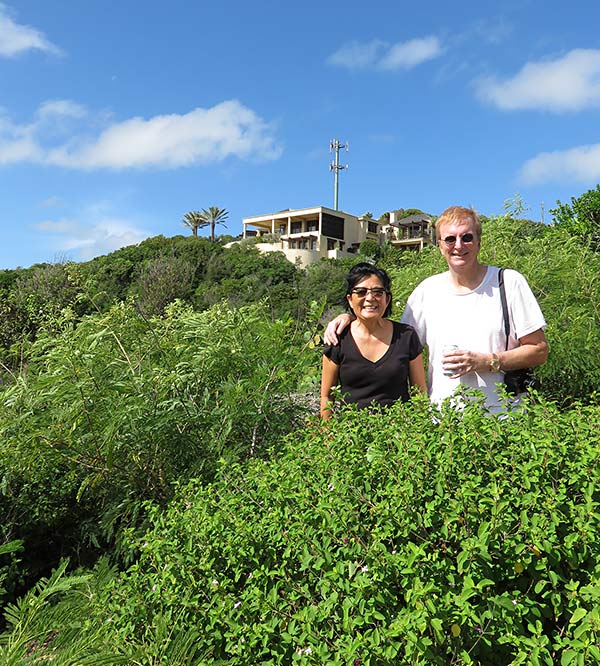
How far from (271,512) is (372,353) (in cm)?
106

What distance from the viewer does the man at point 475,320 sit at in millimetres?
2637

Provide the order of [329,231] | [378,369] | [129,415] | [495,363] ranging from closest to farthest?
[495,363]
[378,369]
[129,415]
[329,231]

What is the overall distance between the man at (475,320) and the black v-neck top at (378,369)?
0.13 metres

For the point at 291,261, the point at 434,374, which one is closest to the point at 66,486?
the point at 434,374

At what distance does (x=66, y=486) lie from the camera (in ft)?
12.0

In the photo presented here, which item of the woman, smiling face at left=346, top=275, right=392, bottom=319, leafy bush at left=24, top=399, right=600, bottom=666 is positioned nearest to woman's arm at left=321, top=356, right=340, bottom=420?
the woman

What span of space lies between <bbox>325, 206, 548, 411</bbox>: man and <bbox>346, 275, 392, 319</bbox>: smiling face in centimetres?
26

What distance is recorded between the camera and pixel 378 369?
9.24 feet

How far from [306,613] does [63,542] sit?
2548 millimetres

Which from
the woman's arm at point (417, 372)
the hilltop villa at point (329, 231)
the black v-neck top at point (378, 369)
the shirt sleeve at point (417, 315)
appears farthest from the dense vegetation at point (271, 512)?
the hilltop villa at point (329, 231)

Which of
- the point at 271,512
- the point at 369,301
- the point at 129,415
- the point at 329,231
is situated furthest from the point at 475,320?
the point at 329,231

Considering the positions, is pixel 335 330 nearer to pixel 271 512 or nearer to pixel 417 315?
pixel 417 315

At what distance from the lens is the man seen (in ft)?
8.65

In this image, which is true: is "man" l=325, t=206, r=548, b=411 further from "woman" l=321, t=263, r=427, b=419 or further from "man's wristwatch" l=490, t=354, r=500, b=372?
"woman" l=321, t=263, r=427, b=419
